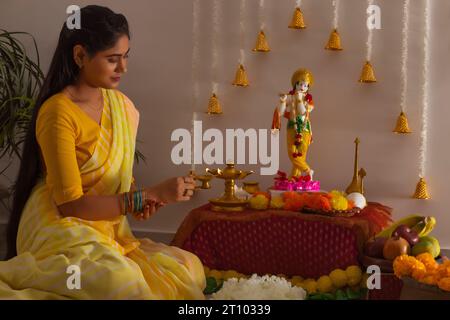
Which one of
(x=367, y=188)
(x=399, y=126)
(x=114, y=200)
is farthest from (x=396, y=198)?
(x=114, y=200)

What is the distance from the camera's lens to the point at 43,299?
73.4 inches

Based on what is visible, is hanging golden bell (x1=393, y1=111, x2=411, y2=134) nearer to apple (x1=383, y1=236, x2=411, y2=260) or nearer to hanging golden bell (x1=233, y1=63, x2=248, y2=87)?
hanging golden bell (x1=233, y1=63, x2=248, y2=87)

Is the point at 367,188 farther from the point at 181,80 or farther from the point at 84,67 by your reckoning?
the point at 84,67

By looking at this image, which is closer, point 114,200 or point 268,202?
point 114,200

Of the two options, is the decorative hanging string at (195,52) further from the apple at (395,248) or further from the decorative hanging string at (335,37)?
the apple at (395,248)

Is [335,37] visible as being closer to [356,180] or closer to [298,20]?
[298,20]

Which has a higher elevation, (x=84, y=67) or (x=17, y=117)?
(x=84, y=67)

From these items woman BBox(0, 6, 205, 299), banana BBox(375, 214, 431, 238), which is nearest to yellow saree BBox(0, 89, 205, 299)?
woman BBox(0, 6, 205, 299)

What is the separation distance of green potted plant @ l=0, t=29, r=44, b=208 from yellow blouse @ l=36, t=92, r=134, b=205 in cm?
167

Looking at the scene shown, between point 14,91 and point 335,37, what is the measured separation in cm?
189

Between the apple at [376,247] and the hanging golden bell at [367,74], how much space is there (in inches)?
43.7

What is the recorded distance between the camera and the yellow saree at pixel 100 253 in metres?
1.85

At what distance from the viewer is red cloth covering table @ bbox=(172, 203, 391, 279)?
3.02m

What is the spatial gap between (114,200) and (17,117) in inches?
80.6
